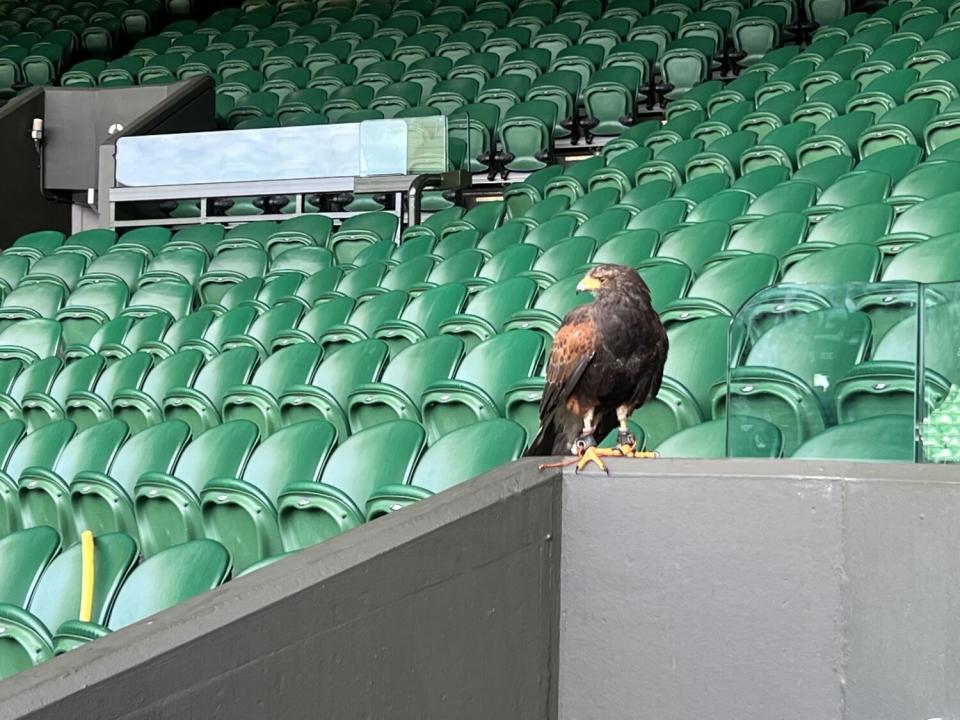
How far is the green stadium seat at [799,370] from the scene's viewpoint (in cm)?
212

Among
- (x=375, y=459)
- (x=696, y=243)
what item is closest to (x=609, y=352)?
(x=375, y=459)

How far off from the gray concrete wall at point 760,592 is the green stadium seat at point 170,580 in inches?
30.8

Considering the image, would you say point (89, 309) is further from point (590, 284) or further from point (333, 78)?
point (590, 284)

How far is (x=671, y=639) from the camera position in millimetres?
1635

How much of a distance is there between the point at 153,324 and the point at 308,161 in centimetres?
187

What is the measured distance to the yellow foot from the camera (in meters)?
1.68

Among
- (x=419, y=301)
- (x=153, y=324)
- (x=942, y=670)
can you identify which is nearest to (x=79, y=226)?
(x=153, y=324)

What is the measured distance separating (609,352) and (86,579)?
4.00 feet

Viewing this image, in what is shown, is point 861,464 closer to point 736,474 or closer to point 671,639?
point 736,474

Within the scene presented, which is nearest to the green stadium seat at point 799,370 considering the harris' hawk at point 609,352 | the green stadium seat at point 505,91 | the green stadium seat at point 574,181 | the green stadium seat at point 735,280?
the harris' hawk at point 609,352

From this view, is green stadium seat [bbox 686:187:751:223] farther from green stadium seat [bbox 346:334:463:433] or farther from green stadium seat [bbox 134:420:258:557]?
green stadium seat [bbox 134:420:258:557]

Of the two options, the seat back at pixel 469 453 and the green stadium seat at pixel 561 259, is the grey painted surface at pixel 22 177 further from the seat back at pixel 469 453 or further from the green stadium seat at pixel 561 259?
the seat back at pixel 469 453

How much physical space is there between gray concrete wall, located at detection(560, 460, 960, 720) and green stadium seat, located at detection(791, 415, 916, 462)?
0.39 metres

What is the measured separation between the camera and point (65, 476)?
3463 millimetres
